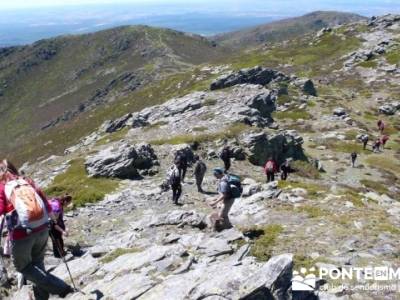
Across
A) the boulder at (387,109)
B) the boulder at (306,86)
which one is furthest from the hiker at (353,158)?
the boulder at (306,86)

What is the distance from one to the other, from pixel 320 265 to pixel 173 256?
4.41 m

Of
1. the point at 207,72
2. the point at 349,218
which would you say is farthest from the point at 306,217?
the point at 207,72

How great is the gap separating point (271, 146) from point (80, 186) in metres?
19.5

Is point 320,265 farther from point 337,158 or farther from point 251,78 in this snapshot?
point 251,78

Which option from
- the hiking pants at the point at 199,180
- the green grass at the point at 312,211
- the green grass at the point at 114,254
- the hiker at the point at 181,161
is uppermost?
the green grass at the point at 114,254

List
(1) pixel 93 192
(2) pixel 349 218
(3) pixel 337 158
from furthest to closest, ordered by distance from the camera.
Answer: (3) pixel 337 158 → (1) pixel 93 192 → (2) pixel 349 218

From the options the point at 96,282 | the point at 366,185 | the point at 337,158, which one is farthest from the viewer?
the point at 337,158

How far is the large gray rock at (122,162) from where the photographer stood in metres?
35.7

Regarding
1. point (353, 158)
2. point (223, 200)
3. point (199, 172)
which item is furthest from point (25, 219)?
point (353, 158)

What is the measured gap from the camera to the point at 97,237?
23.4 meters

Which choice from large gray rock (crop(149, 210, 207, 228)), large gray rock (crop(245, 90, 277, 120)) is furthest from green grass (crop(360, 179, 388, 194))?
large gray rock (crop(149, 210, 207, 228))

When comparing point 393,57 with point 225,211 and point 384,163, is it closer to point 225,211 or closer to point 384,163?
point 384,163

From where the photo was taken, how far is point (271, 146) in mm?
45000

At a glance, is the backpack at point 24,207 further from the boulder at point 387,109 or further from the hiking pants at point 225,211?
the boulder at point 387,109
